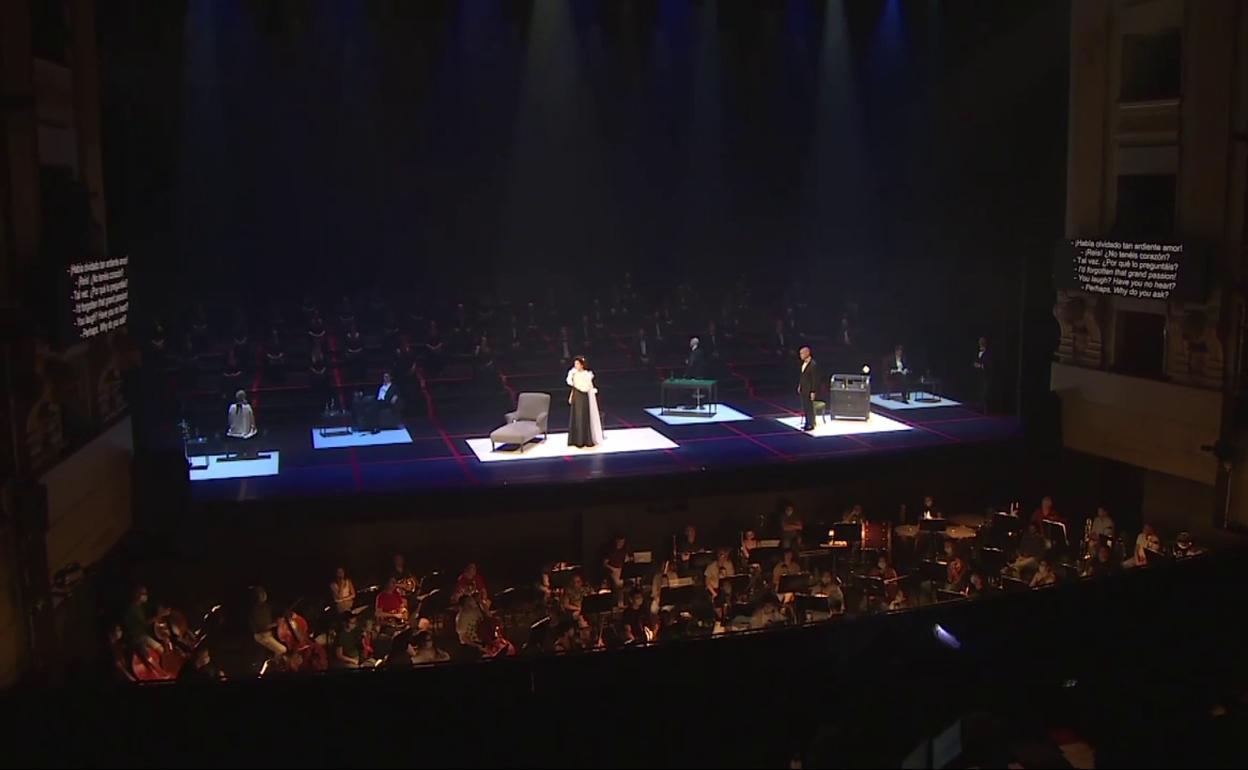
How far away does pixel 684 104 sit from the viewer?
23.1m

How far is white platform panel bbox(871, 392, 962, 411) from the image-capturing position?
1856 centimetres

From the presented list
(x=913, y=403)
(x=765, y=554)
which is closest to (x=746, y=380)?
(x=913, y=403)

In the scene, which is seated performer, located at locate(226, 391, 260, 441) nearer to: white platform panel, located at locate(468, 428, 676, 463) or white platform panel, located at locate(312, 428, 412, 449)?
white platform panel, located at locate(312, 428, 412, 449)

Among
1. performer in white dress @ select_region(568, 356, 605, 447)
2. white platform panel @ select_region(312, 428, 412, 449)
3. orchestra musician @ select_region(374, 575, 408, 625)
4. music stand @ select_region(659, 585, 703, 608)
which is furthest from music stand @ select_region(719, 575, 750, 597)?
white platform panel @ select_region(312, 428, 412, 449)

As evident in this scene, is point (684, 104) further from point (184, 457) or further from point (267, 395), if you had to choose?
point (184, 457)

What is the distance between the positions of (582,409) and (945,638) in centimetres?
941

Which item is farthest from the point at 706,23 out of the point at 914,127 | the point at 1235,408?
the point at 1235,408

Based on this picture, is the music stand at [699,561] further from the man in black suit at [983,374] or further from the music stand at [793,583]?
the man in black suit at [983,374]

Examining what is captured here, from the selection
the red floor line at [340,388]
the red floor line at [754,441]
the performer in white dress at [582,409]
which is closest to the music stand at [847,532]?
the red floor line at [754,441]

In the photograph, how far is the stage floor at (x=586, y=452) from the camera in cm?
1386

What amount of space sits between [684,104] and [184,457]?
13.0 meters

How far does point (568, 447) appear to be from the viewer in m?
16.0

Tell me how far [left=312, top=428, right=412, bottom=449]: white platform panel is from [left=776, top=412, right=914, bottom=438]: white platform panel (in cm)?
546

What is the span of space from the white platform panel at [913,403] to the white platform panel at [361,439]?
7349 mm
